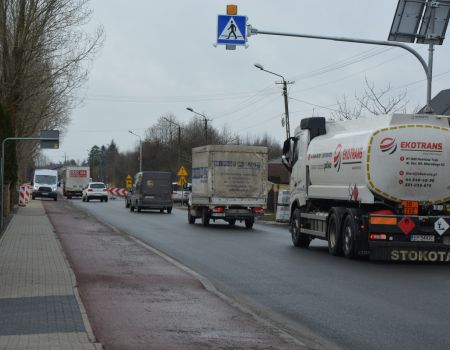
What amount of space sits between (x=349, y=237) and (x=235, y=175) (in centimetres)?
1343

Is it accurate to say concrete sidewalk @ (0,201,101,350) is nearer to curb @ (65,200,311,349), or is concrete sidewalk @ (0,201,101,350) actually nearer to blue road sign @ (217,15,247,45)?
curb @ (65,200,311,349)

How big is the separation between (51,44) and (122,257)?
18.2 m

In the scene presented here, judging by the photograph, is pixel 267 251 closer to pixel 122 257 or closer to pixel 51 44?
pixel 122 257

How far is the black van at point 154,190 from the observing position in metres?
45.1

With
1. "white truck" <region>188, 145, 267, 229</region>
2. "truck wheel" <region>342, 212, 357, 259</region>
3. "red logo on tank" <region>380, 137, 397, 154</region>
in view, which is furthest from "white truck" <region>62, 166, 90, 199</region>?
"red logo on tank" <region>380, 137, 397, 154</region>

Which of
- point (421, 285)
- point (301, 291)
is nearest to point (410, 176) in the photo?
point (421, 285)

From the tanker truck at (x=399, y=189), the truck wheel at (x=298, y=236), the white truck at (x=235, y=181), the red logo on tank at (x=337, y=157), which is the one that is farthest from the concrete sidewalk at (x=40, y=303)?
the white truck at (x=235, y=181)

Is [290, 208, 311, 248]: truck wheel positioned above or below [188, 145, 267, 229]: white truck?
below

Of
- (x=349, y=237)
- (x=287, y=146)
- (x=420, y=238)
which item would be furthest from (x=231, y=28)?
(x=420, y=238)

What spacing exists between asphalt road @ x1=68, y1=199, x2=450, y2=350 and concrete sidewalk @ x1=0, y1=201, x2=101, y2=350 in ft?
8.15

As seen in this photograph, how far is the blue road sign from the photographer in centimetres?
1817

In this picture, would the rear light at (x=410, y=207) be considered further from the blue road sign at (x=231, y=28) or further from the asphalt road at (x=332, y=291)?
the blue road sign at (x=231, y=28)

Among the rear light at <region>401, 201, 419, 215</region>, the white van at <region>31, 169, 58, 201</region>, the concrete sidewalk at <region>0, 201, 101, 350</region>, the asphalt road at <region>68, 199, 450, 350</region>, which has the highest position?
the white van at <region>31, 169, 58, 201</region>

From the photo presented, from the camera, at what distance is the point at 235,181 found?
30.9 meters
